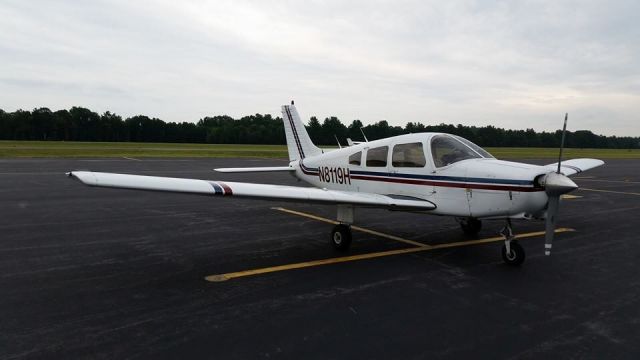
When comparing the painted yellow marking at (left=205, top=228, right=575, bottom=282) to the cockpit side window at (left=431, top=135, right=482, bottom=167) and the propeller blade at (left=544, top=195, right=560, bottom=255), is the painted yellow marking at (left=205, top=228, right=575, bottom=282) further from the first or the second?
the propeller blade at (left=544, top=195, right=560, bottom=255)

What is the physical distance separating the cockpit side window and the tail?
5.15 meters

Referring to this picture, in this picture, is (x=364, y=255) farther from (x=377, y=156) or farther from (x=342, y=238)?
(x=377, y=156)

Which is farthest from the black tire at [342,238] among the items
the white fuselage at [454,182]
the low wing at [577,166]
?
the low wing at [577,166]

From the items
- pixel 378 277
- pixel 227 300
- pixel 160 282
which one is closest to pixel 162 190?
pixel 160 282

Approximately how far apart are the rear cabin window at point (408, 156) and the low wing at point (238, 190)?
698 mm

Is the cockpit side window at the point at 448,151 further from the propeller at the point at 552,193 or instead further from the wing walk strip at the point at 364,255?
the wing walk strip at the point at 364,255

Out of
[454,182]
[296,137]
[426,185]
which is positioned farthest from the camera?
[296,137]

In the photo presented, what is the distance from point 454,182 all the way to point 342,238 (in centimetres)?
227

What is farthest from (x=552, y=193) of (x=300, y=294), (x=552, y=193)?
(x=300, y=294)

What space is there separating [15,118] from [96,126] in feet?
60.5

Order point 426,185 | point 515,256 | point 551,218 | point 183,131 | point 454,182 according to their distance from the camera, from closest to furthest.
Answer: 1. point 551,218
2. point 515,256
3. point 454,182
4. point 426,185
5. point 183,131

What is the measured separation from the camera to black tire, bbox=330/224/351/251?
7941mm

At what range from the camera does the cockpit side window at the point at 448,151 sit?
7713 mm

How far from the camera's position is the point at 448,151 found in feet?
25.7
